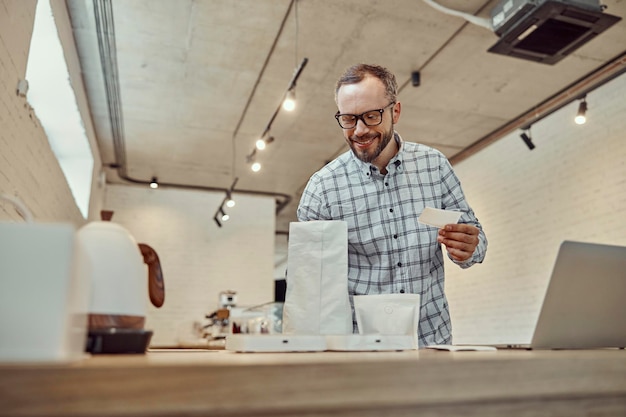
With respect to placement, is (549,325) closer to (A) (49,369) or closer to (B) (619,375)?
(B) (619,375)

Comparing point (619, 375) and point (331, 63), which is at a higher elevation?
point (331, 63)

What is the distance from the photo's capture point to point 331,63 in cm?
506

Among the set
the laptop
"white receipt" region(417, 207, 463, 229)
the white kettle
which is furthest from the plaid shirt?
the white kettle

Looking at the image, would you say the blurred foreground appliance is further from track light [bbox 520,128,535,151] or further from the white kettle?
the white kettle

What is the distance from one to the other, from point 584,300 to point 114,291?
0.91 m

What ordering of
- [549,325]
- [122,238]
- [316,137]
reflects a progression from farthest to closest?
[316,137]
[549,325]
[122,238]

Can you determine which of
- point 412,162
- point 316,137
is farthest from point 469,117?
point 412,162

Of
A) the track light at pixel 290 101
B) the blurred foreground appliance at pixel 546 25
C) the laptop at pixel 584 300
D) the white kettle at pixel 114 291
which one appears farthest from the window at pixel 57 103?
the laptop at pixel 584 300

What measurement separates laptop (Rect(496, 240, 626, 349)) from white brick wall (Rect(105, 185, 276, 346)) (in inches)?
306

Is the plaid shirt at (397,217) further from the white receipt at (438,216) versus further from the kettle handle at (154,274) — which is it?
the kettle handle at (154,274)

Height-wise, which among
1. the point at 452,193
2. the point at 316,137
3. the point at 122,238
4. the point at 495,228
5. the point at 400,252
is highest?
the point at 316,137

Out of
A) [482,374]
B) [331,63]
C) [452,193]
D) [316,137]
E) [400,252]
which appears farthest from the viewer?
[316,137]

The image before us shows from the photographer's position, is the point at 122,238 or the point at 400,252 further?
the point at 400,252

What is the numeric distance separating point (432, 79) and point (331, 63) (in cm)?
105
